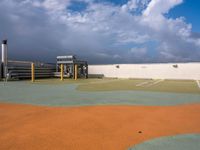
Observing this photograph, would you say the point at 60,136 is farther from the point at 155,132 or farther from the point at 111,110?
the point at 111,110

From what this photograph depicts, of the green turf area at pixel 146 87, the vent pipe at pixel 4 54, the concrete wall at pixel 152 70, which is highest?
the vent pipe at pixel 4 54

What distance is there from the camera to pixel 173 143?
144 inches

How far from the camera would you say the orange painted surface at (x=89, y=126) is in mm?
3629

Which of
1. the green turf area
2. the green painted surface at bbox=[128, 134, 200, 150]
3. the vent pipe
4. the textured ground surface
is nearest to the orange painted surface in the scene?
the textured ground surface

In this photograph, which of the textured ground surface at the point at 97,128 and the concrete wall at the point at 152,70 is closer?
the textured ground surface at the point at 97,128

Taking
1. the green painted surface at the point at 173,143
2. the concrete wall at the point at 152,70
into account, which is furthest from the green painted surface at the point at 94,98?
the concrete wall at the point at 152,70

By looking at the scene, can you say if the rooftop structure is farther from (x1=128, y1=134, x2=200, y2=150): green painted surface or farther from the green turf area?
(x1=128, y1=134, x2=200, y2=150): green painted surface

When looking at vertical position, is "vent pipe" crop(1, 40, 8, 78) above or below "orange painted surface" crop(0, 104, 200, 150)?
above

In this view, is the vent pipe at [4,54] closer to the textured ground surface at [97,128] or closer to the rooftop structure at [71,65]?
the rooftop structure at [71,65]

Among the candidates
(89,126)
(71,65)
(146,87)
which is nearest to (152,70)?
(71,65)

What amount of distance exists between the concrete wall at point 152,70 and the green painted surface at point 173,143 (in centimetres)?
2051

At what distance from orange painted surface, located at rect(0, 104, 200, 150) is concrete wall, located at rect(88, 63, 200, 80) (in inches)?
694

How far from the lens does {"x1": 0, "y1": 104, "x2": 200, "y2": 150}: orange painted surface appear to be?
3.63 metres

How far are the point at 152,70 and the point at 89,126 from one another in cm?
2165
